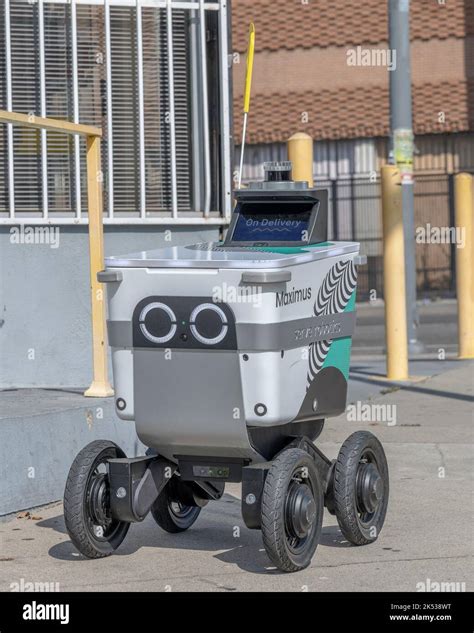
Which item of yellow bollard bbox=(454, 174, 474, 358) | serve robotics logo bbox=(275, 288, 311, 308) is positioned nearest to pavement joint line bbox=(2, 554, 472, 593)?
serve robotics logo bbox=(275, 288, 311, 308)

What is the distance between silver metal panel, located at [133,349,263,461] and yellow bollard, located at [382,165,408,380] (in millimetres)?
6268

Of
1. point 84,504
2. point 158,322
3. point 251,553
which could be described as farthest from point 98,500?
point 158,322

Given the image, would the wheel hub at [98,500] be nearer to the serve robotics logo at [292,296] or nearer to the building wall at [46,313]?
the serve robotics logo at [292,296]

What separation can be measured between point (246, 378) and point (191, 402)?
26cm

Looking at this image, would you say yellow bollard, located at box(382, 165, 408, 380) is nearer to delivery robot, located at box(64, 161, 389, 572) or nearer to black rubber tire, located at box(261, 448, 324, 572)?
delivery robot, located at box(64, 161, 389, 572)

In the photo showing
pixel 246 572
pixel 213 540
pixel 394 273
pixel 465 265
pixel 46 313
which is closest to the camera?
pixel 246 572

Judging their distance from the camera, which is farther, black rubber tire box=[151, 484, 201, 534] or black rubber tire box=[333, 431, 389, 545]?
black rubber tire box=[151, 484, 201, 534]

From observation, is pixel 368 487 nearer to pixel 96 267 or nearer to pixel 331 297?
pixel 331 297

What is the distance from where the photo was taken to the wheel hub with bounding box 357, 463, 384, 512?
5879mm

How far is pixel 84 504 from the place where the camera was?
556 centimetres

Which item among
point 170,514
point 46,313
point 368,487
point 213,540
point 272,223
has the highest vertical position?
point 272,223

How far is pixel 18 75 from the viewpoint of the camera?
27.8 ft

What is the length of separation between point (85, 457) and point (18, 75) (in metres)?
3.63
